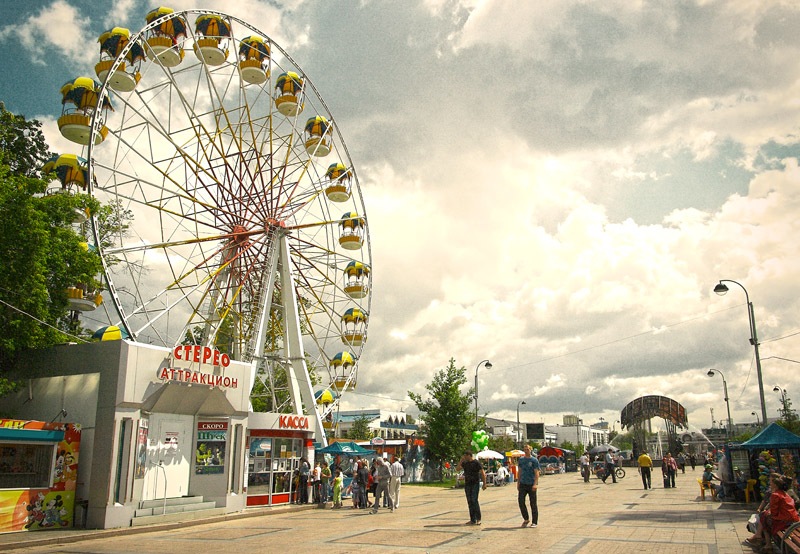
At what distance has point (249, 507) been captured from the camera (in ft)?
72.4

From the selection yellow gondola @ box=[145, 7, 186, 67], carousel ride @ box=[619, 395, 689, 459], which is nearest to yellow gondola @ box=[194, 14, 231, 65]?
yellow gondola @ box=[145, 7, 186, 67]

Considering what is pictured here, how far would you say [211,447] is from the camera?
2075 centimetres

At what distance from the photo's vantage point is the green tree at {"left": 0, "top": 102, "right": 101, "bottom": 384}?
754 inches

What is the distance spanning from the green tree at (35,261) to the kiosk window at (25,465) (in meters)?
3.38

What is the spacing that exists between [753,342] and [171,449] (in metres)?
22.4

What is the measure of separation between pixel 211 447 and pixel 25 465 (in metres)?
5.60

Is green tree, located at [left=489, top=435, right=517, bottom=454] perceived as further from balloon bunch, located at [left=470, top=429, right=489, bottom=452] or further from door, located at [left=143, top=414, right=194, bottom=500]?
door, located at [left=143, top=414, right=194, bottom=500]

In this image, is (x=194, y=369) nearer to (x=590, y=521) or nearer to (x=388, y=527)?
(x=388, y=527)

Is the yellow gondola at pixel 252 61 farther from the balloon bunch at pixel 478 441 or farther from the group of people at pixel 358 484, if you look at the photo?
the balloon bunch at pixel 478 441

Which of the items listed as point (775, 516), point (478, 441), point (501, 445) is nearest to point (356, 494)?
point (775, 516)

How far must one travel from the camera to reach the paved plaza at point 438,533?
12305 mm

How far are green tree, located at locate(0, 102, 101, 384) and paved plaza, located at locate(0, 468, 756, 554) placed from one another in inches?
270

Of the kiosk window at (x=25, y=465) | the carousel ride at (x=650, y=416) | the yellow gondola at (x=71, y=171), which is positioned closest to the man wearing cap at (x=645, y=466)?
the kiosk window at (x=25, y=465)

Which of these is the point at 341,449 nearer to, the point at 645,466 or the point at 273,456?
the point at 273,456
